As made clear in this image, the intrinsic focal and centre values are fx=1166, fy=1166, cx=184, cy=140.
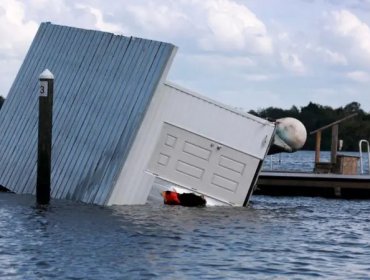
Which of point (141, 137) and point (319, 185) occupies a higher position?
point (319, 185)

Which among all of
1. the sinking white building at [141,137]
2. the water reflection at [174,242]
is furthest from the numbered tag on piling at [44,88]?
the water reflection at [174,242]

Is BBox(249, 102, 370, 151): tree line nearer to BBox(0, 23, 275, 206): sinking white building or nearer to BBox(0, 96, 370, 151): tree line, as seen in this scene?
BBox(0, 96, 370, 151): tree line

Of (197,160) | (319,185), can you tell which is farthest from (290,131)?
(319,185)

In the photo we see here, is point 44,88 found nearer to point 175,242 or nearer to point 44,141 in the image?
point 44,141

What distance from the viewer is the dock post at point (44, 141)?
103ft

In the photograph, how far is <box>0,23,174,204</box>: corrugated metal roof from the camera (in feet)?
108

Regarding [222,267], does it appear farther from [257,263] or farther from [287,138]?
[287,138]

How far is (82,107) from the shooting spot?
1371 inches

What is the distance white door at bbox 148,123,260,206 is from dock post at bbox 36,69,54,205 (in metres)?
3.56

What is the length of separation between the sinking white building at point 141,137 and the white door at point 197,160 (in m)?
0.03

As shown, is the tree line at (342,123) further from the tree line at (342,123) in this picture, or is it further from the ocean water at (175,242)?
the ocean water at (175,242)

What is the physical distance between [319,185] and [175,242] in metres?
17.9

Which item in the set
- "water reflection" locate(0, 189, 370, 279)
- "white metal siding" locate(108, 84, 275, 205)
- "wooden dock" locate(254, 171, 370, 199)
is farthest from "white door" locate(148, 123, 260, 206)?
"wooden dock" locate(254, 171, 370, 199)

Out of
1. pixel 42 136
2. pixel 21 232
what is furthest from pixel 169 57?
pixel 21 232
